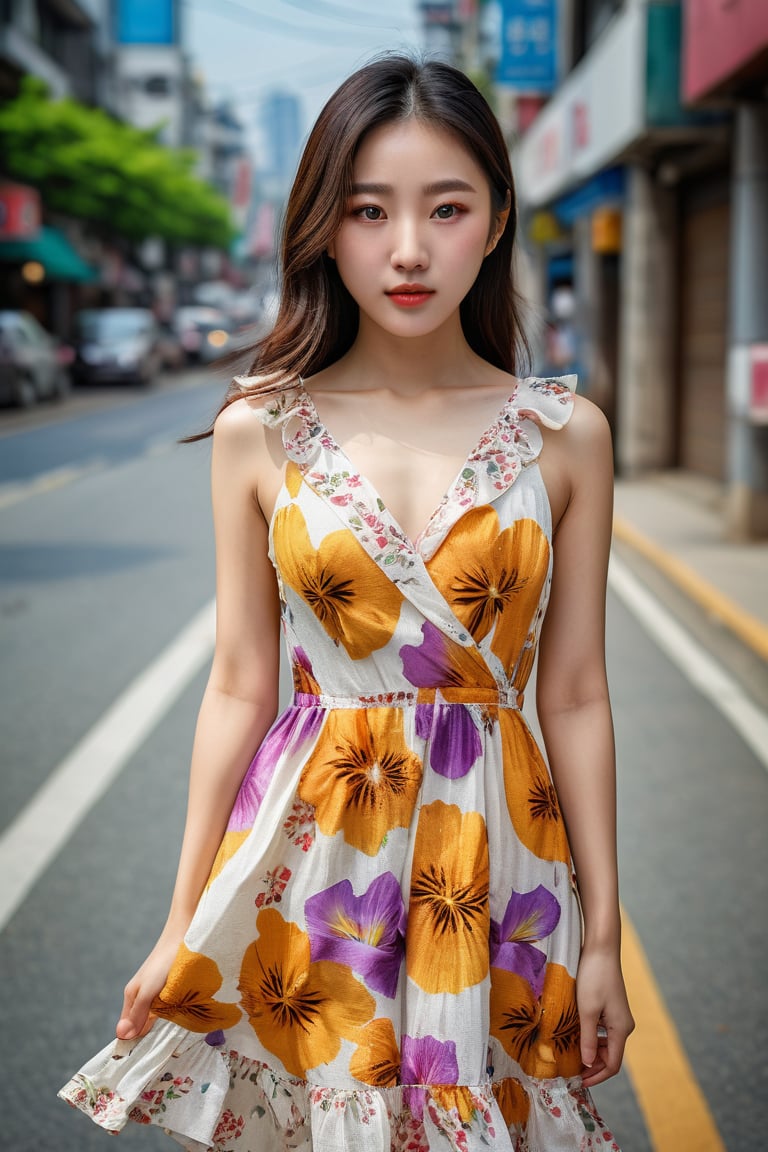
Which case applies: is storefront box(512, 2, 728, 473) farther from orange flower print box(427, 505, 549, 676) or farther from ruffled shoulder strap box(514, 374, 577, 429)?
orange flower print box(427, 505, 549, 676)

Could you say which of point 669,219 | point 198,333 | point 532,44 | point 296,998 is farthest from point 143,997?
point 198,333

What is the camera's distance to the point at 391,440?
1844 mm

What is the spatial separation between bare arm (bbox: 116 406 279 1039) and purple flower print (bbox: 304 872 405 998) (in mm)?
162

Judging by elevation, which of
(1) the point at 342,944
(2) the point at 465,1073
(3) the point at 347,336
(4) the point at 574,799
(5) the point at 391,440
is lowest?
(2) the point at 465,1073

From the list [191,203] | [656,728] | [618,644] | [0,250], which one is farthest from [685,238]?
[191,203]

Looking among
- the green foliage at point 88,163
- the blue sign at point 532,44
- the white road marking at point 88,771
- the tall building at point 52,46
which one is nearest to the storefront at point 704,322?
the blue sign at point 532,44

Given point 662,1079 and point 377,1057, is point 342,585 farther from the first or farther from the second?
point 662,1079

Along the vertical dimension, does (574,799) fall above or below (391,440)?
below

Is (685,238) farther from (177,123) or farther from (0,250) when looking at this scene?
(177,123)

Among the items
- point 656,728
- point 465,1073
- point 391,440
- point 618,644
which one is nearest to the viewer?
point 465,1073

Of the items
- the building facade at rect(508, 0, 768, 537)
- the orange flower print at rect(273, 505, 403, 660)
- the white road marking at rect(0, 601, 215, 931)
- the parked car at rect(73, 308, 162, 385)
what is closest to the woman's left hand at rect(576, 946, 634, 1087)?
the orange flower print at rect(273, 505, 403, 660)

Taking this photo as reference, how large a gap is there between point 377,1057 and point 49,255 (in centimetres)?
4274

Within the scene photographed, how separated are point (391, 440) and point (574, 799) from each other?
19.5 inches

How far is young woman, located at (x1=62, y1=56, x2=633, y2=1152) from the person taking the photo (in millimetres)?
1739
